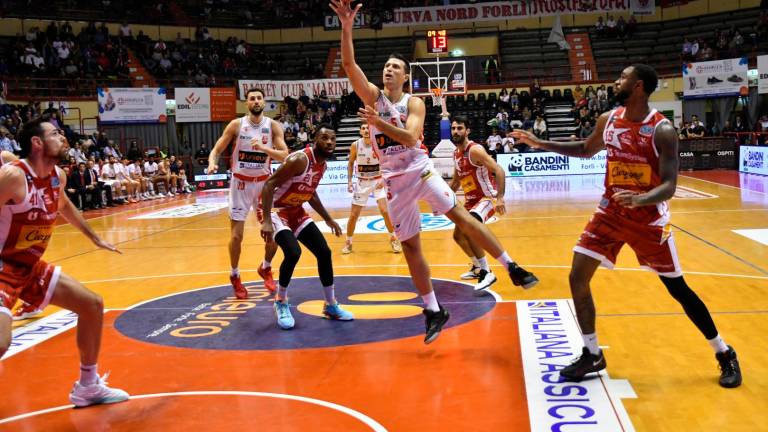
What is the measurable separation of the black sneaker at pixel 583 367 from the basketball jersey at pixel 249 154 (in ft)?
15.3

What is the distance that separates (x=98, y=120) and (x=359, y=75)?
26.4 m

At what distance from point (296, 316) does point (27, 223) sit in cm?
302

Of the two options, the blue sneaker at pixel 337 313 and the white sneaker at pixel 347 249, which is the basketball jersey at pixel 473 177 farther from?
the white sneaker at pixel 347 249

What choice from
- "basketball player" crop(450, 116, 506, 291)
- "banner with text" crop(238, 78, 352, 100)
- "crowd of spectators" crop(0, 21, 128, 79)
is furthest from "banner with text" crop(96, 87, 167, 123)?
"basketball player" crop(450, 116, 506, 291)

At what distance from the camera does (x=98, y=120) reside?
1133 inches

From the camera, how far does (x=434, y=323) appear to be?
17.9 feet

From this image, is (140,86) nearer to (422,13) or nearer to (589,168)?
(422,13)

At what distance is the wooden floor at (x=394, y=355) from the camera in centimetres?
413

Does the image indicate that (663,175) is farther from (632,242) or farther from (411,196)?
(411,196)

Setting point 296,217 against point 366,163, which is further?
point 366,163

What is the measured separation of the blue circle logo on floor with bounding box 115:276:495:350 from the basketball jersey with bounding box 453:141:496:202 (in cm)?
119

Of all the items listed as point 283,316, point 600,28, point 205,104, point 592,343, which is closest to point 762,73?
point 600,28

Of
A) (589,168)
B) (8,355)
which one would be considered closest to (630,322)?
(8,355)

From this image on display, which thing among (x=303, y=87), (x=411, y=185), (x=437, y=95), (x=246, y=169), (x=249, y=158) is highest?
(x=303, y=87)
